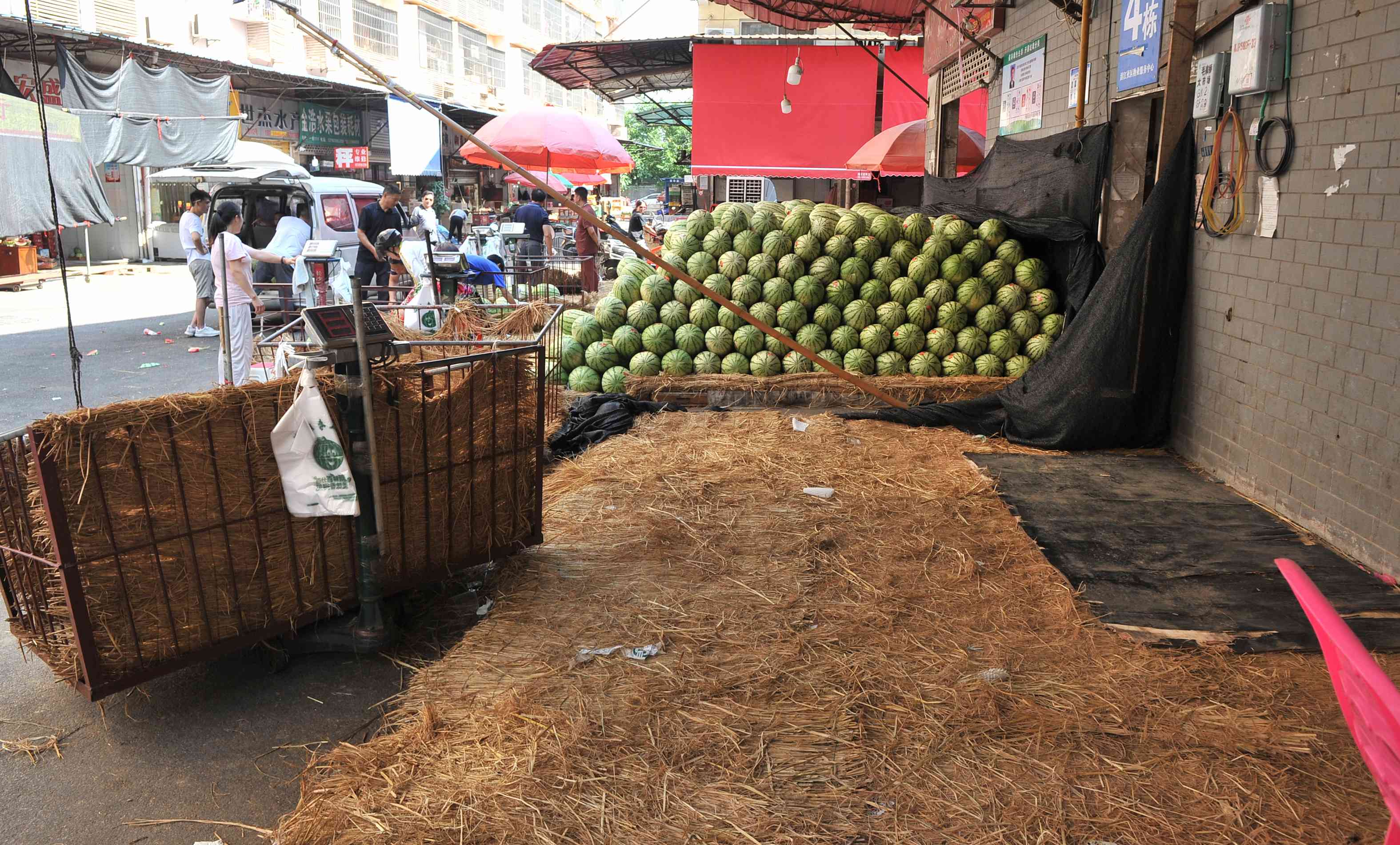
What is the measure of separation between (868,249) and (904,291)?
0.58 meters

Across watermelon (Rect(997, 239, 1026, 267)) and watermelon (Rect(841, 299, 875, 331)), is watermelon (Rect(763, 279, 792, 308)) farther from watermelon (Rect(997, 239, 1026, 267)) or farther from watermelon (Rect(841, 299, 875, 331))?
watermelon (Rect(997, 239, 1026, 267))

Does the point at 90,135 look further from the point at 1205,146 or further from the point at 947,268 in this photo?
the point at 1205,146

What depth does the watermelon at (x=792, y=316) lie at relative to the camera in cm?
946

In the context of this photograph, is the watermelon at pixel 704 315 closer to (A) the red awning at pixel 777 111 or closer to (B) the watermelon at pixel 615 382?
(B) the watermelon at pixel 615 382

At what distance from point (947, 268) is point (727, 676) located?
6288mm

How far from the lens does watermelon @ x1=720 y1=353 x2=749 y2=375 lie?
955cm

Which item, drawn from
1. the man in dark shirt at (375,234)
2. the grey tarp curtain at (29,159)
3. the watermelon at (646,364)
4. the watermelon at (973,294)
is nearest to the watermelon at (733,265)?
A: the watermelon at (646,364)

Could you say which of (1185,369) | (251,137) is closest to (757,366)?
(1185,369)

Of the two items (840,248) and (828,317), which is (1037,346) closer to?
(828,317)

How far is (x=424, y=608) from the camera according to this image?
16.2 ft

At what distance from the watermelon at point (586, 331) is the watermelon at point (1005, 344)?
3802mm

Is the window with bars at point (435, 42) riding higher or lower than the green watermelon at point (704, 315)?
higher

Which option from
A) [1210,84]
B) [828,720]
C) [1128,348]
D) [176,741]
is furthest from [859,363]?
[176,741]

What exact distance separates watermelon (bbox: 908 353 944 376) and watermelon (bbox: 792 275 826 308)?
43.4 inches
